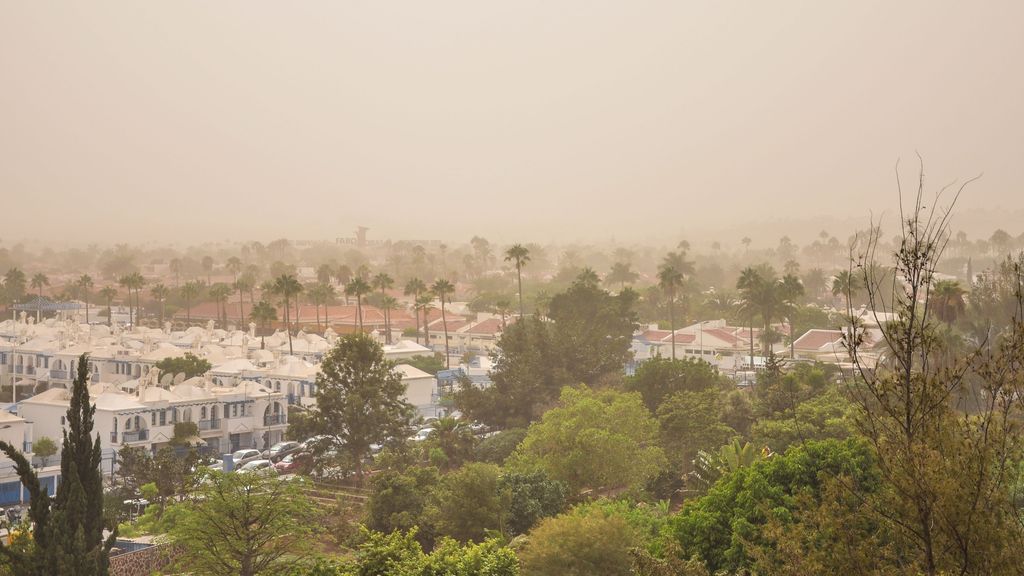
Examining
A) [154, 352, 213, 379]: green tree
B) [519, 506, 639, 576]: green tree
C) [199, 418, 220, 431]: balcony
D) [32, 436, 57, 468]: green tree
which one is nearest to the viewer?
[519, 506, 639, 576]: green tree

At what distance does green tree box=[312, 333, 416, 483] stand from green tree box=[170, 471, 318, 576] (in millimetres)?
10778

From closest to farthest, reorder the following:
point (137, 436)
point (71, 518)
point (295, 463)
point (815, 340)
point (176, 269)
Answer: point (71, 518) → point (295, 463) → point (137, 436) → point (815, 340) → point (176, 269)

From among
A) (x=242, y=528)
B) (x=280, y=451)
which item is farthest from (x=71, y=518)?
(x=280, y=451)

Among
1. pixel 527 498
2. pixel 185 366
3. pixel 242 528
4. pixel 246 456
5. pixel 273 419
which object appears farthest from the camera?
pixel 185 366

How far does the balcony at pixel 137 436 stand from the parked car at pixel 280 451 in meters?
4.76

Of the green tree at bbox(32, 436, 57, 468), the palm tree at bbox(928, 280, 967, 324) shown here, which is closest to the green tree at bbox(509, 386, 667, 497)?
the palm tree at bbox(928, 280, 967, 324)

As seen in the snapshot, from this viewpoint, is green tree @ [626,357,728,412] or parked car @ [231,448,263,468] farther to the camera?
parked car @ [231,448,263,468]

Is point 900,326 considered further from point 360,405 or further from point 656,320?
point 656,320

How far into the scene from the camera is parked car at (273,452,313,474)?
34.1 metres

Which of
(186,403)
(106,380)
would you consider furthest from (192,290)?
(186,403)

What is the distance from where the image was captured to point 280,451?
1576 inches

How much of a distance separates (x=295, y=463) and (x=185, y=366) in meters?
18.0

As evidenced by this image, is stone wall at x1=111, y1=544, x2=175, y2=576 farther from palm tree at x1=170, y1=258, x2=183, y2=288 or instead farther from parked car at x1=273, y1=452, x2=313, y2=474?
palm tree at x1=170, y1=258, x2=183, y2=288

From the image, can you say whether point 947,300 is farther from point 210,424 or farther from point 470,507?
point 210,424
